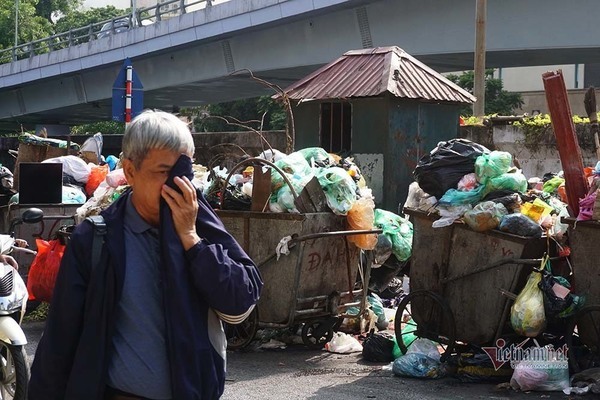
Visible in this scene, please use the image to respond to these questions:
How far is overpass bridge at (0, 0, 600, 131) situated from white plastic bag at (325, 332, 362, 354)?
12.9 meters

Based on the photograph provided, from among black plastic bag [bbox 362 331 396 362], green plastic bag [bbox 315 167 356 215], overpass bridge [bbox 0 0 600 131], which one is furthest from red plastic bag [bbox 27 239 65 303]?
overpass bridge [bbox 0 0 600 131]

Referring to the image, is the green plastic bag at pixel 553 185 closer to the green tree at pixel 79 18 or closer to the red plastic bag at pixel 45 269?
the red plastic bag at pixel 45 269

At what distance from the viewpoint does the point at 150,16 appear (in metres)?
30.9

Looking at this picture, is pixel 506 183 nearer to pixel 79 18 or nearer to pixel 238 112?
pixel 238 112

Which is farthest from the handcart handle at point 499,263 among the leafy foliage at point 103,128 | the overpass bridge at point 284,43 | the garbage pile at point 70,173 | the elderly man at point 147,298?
the leafy foliage at point 103,128

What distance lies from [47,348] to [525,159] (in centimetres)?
1310

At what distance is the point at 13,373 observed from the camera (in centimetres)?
614

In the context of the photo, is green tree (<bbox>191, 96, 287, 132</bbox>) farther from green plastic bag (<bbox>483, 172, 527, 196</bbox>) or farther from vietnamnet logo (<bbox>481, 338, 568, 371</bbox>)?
vietnamnet logo (<bbox>481, 338, 568, 371</bbox>)

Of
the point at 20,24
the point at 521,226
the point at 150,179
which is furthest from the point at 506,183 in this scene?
the point at 20,24

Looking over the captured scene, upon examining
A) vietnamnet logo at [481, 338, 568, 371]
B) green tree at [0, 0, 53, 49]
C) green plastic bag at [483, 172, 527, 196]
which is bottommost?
vietnamnet logo at [481, 338, 568, 371]

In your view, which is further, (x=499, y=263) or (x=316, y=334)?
(x=316, y=334)

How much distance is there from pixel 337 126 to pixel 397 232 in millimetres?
4373

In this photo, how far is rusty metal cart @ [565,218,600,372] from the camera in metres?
7.03

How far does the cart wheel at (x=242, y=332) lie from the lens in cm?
836
